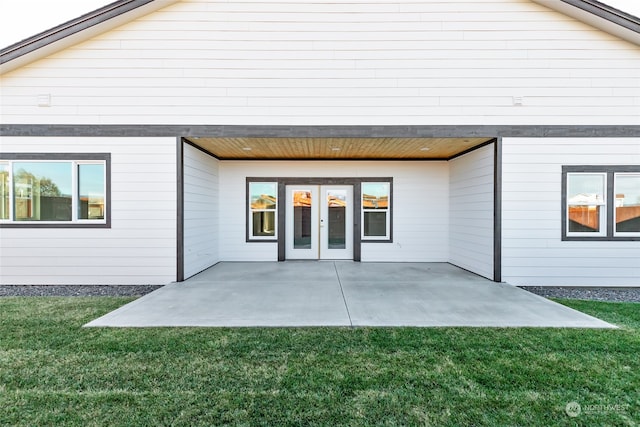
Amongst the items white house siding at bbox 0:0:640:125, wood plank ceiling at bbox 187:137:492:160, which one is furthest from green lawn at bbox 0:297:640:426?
white house siding at bbox 0:0:640:125

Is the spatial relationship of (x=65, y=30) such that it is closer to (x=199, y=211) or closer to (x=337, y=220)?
(x=199, y=211)

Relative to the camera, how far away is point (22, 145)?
662 cm

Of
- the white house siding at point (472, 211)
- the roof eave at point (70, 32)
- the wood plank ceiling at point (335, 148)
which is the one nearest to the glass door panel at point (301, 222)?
the wood plank ceiling at point (335, 148)

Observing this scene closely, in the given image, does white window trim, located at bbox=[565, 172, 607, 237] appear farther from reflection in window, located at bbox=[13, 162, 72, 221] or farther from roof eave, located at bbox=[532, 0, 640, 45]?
reflection in window, located at bbox=[13, 162, 72, 221]

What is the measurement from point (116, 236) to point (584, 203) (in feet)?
32.2

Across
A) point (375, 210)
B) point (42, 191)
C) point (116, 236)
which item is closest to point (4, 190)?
point (42, 191)

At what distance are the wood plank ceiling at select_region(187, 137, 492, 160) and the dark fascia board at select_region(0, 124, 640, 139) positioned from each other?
20 cm

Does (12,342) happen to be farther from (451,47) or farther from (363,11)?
(451,47)

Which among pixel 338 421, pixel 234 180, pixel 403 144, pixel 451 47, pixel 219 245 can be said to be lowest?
pixel 338 421

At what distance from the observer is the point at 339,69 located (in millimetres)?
6781

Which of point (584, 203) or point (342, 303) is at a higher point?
point (584, 203)

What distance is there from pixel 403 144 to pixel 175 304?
5.75m

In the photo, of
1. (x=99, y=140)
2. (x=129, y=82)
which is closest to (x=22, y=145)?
(x=99, y=140)

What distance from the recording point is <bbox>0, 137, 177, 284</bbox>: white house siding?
6602 mm
